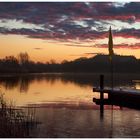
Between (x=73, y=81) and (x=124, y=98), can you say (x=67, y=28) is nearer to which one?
(x=124, y=98)

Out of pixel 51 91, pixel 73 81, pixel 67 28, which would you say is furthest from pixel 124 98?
pixel 73 81

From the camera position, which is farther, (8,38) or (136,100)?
(8,38)

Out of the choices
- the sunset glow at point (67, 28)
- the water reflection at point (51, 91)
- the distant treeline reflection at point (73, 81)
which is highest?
the sunset glow at point (67, 28)

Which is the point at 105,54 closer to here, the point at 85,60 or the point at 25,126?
the point at 85,60

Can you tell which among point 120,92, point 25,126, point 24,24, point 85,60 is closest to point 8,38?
point 24,24

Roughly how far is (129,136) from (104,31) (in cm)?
960

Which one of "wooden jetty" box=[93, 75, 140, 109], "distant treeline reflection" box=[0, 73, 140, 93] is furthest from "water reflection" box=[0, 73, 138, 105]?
"wooden jetty" box=[93, 75, 140, 109]

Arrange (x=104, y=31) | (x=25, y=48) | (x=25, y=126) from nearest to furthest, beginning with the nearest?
(x=25, y=126) → (x=104, y=31) → (x=25, y=48)

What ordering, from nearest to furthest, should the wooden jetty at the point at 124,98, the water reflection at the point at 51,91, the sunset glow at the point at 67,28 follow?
the wooden jetty at the point at 124,98 → the sunset glow at the point at 67,28 → the water reflection at the point at 51,91

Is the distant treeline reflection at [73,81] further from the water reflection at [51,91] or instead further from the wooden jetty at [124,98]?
the wooden jetty at [124,98]

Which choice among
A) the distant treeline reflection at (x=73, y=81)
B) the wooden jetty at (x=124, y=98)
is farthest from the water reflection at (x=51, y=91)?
the wooden jetty at (x=124, y=98)

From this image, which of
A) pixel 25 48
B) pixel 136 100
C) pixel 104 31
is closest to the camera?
pixel 136 100

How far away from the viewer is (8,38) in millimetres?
20078

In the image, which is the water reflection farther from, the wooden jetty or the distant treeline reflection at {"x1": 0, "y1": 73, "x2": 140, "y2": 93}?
the wooden jetty
